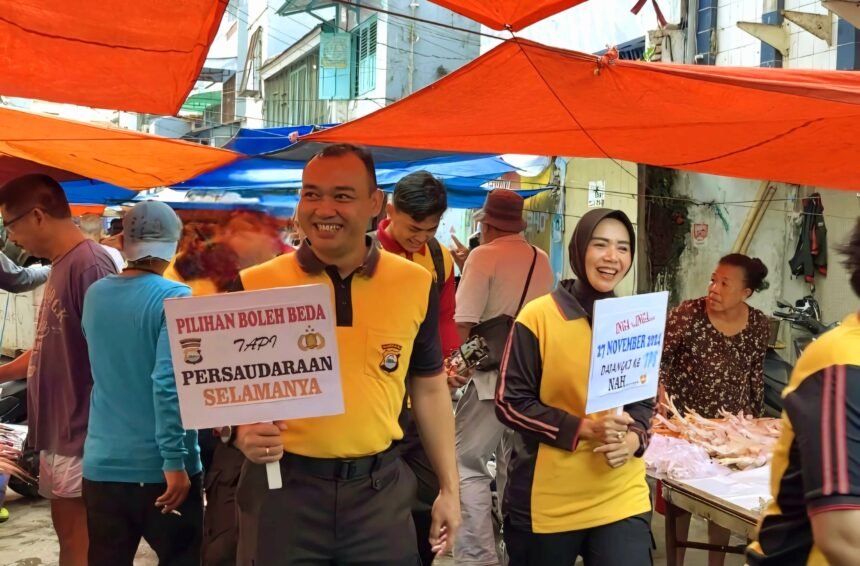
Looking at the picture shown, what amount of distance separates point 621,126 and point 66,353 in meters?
2.88

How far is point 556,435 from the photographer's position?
2898 millimetres

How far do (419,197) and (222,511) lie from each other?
1669mm

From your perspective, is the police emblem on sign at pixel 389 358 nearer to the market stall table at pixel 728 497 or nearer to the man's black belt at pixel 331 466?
the man's black belt at pixel 331 466

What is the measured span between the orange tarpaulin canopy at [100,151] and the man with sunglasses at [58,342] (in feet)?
1.62

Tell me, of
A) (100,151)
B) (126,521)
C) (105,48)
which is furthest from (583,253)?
(100,151)

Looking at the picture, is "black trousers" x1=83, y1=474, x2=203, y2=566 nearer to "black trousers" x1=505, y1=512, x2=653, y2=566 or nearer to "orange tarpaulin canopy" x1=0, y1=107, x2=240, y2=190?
"black trousers" x1=505, y1=512, x2=653, y2=566

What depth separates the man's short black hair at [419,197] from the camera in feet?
12.7

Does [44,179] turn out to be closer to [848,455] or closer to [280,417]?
[280,417]

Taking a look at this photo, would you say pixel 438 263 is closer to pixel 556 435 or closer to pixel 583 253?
pixel 583 253

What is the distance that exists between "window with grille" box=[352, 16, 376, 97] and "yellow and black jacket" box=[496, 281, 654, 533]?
51.3 feet

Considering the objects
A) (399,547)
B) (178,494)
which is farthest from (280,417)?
(178,494)

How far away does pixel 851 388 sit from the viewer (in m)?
1.63

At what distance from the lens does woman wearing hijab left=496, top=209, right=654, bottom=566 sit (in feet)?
9.61

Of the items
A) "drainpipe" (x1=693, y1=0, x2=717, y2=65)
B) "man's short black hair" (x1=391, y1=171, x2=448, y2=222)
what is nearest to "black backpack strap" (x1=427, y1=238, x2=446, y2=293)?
"man's short black hair" (x1=391, y1=171, x2=448, y2=222)
